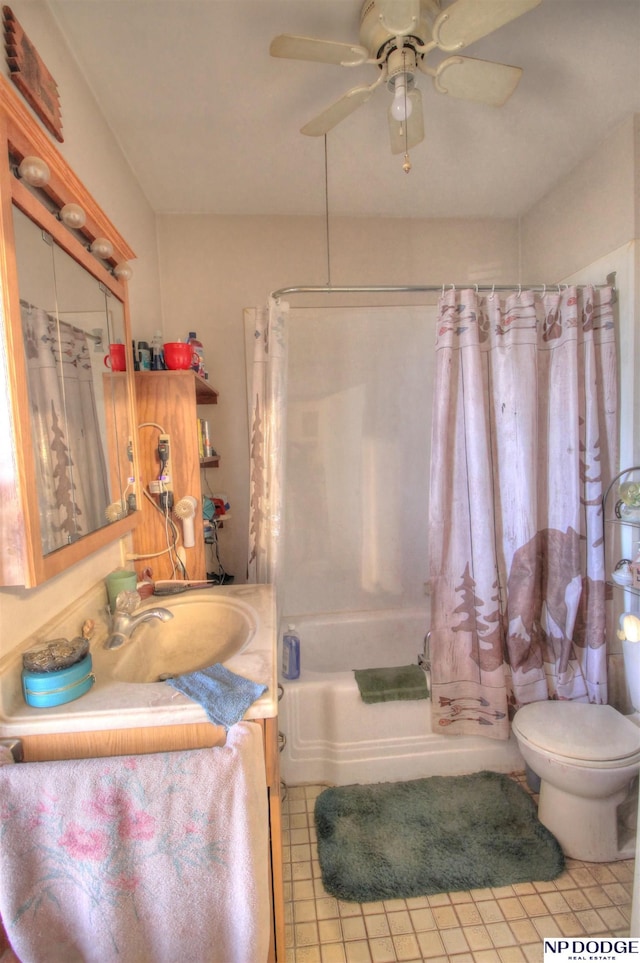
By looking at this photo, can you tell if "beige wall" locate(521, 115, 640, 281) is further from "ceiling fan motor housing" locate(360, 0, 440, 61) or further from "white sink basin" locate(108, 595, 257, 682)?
"white sink basin" locate(108, 595, 257, 682)

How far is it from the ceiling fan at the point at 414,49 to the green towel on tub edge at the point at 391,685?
199cm

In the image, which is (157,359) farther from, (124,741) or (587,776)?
(587,776)

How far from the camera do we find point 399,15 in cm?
100

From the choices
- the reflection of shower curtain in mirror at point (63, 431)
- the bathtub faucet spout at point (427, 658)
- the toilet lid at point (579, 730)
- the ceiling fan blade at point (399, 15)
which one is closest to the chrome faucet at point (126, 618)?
the reflection of shower curtain in mirror at point (63, 431)

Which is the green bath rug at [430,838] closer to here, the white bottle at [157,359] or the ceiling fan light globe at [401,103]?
the white bottle at [157,359]

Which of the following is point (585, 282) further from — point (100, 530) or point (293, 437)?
point (100, 530)

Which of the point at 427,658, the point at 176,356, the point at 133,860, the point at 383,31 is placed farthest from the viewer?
the point at 427,658

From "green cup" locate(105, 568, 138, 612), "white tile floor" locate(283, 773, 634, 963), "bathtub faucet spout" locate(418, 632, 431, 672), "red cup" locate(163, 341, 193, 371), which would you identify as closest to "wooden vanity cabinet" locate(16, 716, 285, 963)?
"green cup" locate(105, 568, 138, 612)

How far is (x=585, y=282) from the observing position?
1825 mm

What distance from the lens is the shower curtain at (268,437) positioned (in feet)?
5.80

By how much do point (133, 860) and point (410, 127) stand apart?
2.04 meters

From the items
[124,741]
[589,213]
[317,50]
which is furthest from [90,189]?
[589,213]

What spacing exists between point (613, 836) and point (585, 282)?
214cm

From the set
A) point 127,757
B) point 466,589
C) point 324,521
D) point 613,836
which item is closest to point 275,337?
point 324,521
